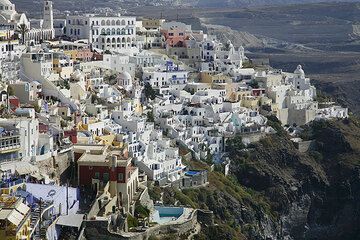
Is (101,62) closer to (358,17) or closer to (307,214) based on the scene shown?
(307,214)

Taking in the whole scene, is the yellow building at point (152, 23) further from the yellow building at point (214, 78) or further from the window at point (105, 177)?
the window at point (105, 177)

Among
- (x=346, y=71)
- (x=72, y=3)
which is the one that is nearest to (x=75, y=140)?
(x=346, y=71)

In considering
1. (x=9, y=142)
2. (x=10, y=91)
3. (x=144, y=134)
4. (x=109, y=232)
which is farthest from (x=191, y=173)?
(x=109, y=232)

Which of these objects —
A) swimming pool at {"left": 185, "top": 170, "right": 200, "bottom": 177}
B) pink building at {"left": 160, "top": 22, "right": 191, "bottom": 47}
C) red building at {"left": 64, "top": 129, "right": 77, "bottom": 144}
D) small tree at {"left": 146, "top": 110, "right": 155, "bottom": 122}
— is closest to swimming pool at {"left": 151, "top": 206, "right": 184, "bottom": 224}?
red building at {"left": 64, "top": 129, "right": 77, "bottom": 144}

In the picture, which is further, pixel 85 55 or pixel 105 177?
pixel 85 55

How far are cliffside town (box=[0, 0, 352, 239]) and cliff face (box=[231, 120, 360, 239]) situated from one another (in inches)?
4.5

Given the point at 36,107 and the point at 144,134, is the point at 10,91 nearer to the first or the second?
the point at 36,107

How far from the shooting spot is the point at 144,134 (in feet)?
143

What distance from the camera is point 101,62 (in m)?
53.9

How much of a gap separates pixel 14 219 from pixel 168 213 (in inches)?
407

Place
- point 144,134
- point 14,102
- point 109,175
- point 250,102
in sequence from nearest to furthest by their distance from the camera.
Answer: point 109,175, point 14,102, point 144,134, point 250,102

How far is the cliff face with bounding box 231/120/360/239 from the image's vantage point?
5056 centimetres

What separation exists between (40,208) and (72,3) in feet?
480

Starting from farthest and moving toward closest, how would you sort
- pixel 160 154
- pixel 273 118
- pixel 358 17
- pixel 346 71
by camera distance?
1. pixel 358 17
2. pixel 346 71
3. pixel 273 118
4. pixel 160 154
